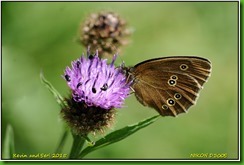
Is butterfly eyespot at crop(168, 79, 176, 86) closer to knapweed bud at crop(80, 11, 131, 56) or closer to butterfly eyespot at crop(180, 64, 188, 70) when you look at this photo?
butterfly eyespot at crop(180, 64, 188, 70)

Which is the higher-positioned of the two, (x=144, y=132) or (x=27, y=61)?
(x=27, y=61)

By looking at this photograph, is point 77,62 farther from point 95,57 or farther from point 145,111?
point 145,111

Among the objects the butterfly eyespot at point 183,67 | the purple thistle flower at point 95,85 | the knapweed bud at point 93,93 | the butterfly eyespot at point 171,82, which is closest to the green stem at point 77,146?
the knapweed bud at point 93,93

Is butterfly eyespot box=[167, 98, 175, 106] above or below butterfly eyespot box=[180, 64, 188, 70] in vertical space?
below

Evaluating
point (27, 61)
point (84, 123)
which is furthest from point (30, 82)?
point (84, 123)

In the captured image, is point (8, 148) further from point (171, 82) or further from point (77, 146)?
point (171, 82)

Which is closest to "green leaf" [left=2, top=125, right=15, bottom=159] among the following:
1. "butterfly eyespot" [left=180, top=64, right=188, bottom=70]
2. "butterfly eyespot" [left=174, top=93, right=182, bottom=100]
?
"butterfly eyespot" [left=174, top=93, right=182, bottom=100]

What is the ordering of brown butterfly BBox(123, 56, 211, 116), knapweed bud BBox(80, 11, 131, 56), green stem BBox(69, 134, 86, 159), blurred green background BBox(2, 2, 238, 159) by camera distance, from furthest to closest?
blurred green background BBox(2, 2, 238, 159) → knapweed bud BBox(80, 11, 131, 56) → brown butterfly BBox(123, 56, 211, 116) → green stem BBox(69, 134, 86, 159)
